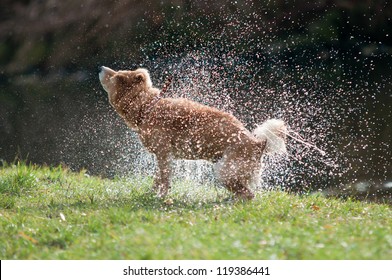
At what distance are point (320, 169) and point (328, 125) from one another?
7.38 feet

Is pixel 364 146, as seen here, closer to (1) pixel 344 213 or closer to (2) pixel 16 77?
(1) pixel 344 213

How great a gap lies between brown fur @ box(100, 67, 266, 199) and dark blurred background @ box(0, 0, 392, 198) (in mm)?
2398

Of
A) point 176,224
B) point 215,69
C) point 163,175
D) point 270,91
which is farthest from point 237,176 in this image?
point 215,69

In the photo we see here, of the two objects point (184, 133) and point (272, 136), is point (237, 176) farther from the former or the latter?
point (184, 133)

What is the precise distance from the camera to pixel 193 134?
6.28 m

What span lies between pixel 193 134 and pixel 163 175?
49cm

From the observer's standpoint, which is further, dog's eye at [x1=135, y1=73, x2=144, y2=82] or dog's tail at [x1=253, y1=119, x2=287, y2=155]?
dog's eye at [x1=135, y1=73, x2=144, y2=82]

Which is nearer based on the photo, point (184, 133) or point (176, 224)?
point (176, 224)

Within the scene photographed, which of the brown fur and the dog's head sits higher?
the dog's head

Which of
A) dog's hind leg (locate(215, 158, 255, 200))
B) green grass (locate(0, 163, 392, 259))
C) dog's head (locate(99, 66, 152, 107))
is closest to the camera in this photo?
green grass (locate(0, 163, 392, 259))

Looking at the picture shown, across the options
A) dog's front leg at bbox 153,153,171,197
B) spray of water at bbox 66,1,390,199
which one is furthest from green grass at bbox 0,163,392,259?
spray of water at bbox 66,1,390,199

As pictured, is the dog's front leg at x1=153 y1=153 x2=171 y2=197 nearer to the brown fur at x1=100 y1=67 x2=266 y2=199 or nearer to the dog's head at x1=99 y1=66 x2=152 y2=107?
the brown fur at x1=100 y1=67 x2=266 y2=199

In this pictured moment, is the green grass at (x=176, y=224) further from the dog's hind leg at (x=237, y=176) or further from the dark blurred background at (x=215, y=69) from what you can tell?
the dark blurred background at (x=215, y=69)

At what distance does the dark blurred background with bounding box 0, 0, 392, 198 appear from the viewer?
10633 millimetres
